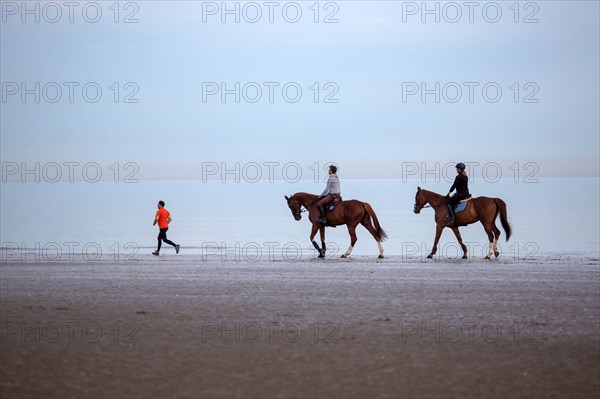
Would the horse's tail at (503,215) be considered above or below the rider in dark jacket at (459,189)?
below

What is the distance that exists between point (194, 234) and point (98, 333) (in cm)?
3667

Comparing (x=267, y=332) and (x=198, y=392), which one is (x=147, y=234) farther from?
(x=198, y=392)

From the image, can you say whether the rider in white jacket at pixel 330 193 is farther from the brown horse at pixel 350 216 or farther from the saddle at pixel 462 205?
the saddle at pixel 462 205

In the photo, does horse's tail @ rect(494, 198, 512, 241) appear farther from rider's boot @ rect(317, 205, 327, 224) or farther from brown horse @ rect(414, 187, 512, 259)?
rider's boot @ rect(317, 205, 327, 224)

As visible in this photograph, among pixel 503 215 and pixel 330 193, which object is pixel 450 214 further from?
pixel 330 193

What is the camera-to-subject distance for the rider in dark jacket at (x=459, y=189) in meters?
28.2

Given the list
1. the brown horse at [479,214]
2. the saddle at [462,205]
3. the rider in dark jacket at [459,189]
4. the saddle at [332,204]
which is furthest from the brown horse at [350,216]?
the saddle at [462,205]

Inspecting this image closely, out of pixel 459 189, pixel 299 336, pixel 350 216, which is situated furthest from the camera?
pixel 350 216

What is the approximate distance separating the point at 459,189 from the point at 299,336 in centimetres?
1607

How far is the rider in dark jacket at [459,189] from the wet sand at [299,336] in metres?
6.29

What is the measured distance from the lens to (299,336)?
13.4 meters

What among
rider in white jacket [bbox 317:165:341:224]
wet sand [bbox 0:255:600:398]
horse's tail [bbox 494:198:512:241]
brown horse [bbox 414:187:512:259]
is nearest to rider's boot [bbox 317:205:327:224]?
rider in white jacket [bbox 317:165:341:224]

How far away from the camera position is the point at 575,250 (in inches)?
1458

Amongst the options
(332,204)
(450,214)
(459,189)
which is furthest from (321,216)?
(459,189)
